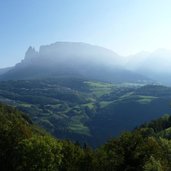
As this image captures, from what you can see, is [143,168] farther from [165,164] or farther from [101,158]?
[101,158]

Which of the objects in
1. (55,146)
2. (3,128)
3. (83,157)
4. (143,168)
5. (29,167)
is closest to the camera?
(143,168)

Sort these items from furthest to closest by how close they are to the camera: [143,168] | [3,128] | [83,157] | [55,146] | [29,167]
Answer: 1. [3,128]
2. [83,157]
3. [55,146]
4. [29,167]
5. [143,168]

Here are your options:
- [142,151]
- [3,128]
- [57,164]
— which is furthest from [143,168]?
A: [3,128]

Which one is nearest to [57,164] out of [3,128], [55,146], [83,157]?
[55,146]

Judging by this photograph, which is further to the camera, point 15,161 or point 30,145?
point 15,161

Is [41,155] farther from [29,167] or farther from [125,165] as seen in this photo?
[125,165]

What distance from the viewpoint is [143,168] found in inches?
3765

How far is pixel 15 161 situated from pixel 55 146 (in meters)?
14.9

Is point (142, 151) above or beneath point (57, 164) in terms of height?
above

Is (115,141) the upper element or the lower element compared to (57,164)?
upper

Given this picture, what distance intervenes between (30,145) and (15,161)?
12.7 m

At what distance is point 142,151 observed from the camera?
3922 inches

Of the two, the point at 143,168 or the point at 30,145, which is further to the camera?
the point at 30,145

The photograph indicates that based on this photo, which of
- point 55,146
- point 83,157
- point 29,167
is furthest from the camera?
point 83,157
